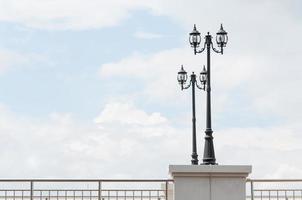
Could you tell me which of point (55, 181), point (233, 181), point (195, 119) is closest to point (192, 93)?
point (195, 119)

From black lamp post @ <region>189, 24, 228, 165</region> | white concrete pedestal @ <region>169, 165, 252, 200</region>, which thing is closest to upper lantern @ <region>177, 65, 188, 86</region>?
black lamp post @ <region>189, 24, 228, 165</region>

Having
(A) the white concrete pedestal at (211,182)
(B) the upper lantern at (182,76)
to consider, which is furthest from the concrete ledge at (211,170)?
(B) the upper lantern at (182,76)

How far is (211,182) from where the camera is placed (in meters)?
17.1

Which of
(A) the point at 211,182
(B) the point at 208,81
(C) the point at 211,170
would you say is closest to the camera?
(C) the point at 211,170

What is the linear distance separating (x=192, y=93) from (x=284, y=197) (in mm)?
11048

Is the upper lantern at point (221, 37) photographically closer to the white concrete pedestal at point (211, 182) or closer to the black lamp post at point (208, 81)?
the black lamp post at point (208, 81)

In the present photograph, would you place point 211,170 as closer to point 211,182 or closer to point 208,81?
point 211,182

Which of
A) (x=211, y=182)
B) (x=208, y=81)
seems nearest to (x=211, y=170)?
(x=211, y=182)

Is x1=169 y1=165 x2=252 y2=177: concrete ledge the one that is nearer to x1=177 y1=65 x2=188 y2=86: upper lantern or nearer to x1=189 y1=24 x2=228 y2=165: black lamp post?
x1=189 y1=24 x2=228 y2=165: black lamp post

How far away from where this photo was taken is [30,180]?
22.6 meters

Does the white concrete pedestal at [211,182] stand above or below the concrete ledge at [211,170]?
below

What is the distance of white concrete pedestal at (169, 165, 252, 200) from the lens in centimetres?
Answer: 1698

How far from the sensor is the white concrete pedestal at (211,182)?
17.0m

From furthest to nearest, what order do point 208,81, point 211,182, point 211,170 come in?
point 208,81 < point 211,182 < point 211,170
